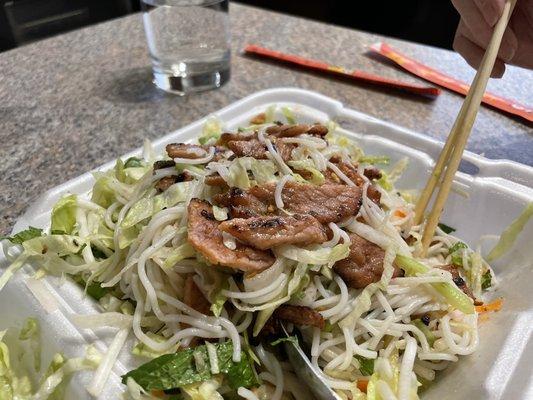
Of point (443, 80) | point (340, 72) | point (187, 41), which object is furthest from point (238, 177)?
point (443, 80)

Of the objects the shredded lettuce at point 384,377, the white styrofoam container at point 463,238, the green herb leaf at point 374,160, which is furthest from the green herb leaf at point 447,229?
the shredded lettuce at point 384,377

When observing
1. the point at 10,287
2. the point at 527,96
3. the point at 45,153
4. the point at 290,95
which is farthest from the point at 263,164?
the point at 527,96

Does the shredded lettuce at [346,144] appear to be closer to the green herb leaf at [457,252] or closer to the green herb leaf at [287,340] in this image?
the green herb leaf at [457,252]

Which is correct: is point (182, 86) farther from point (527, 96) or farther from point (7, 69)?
point (527, 96)

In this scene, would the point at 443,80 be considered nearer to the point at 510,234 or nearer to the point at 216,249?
the point at 510,234

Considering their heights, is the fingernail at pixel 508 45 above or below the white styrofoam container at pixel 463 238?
above

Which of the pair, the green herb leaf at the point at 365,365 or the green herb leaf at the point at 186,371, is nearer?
the green herb leaf at the point at 186,371
